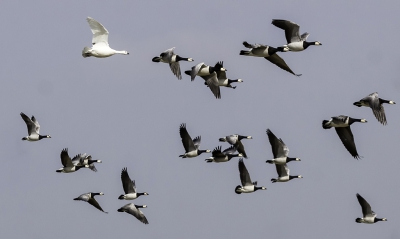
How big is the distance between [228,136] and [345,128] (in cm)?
710

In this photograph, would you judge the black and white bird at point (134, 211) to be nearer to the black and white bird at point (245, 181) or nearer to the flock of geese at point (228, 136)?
the flock of geese at point (228, 136)

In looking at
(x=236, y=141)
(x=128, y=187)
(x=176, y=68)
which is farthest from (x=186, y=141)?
(x=176, y=68)

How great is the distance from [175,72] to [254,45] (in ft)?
10.1

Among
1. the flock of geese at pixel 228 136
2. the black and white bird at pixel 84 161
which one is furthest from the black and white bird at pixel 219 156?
the black and white bird at pixel 84 161

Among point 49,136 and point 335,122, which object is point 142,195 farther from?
point 335,122

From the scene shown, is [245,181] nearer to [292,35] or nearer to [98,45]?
[292,35]

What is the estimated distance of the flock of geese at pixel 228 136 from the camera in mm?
34438

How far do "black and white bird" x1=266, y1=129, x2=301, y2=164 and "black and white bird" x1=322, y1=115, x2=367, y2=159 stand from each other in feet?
13.0

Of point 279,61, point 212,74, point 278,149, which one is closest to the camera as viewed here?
point 279,61

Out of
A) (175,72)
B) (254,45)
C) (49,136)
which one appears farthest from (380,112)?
(49,136)

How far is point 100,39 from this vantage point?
3447 centimetres

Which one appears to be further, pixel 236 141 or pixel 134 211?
pixel 134 211

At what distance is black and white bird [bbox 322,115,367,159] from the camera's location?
1358 inches

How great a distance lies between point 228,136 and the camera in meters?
41.2
